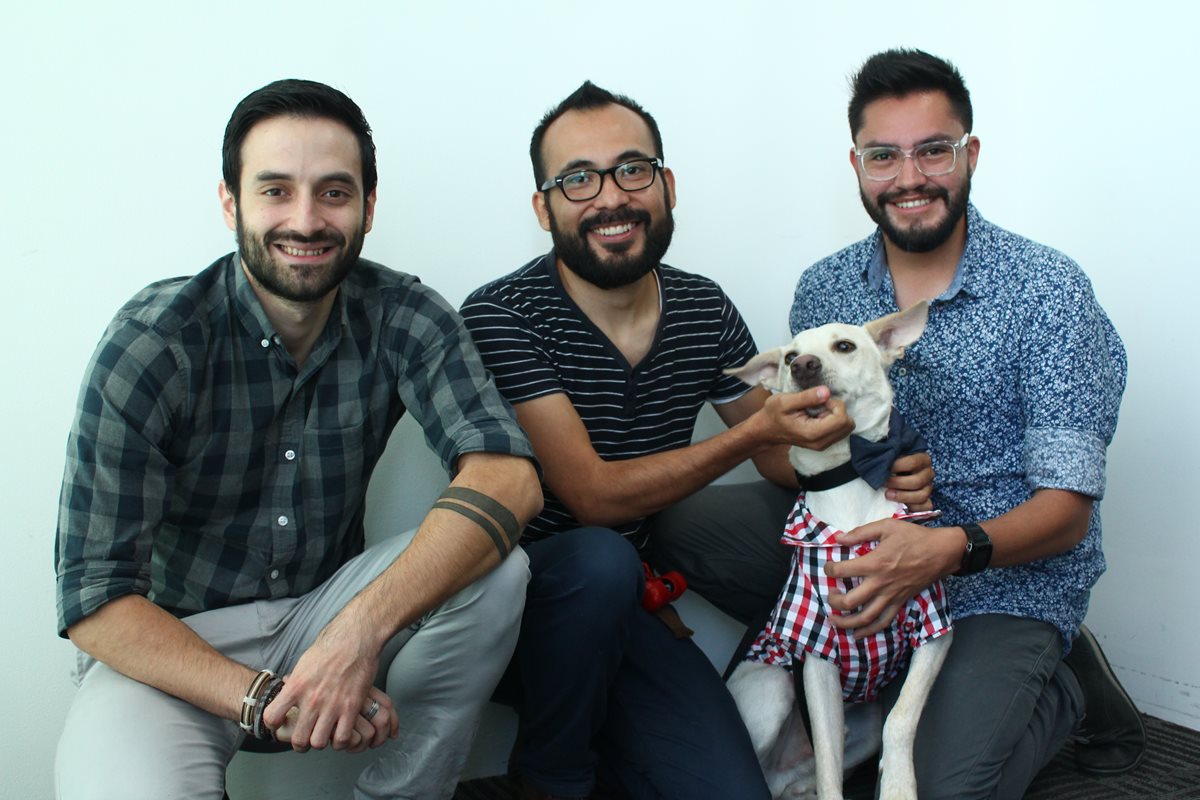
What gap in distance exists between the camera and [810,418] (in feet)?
6.82

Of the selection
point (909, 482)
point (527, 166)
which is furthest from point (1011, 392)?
point (527, 166)

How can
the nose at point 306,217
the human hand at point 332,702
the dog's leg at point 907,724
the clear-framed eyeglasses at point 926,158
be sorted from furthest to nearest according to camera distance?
the clear-framed eyeglasses at point 926,158
the dog's leg at point 907,724
the nose at point 306,217
the human hand at point 332,702

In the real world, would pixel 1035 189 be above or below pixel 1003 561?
above

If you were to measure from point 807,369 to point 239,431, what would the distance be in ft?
3.63

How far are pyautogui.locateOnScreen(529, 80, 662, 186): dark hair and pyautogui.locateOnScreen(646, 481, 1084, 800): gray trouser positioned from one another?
89 cm

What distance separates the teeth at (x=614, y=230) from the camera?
234 centimetres

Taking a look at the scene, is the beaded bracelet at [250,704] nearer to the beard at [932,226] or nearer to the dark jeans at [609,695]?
the dark jeans at [609,695]

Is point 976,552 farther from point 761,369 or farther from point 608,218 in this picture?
point 608,218

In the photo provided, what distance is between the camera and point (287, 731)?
167 centimetres

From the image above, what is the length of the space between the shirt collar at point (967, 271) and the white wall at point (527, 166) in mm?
600

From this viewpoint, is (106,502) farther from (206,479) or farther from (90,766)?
(90,766)

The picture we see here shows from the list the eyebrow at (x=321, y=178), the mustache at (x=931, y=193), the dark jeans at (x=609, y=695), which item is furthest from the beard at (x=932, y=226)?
the eyebrow at (x=321, y=178)

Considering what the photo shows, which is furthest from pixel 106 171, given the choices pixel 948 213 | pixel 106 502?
pixel 948 213

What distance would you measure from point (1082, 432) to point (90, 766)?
1.94 meters
